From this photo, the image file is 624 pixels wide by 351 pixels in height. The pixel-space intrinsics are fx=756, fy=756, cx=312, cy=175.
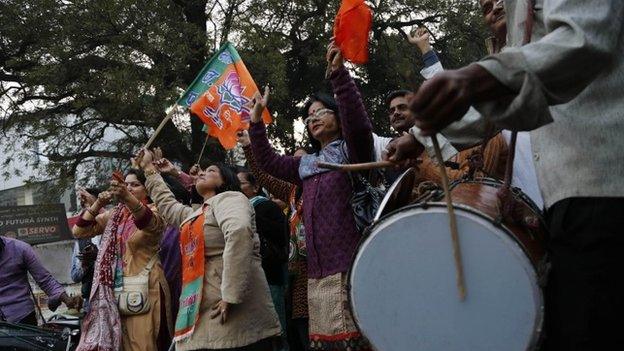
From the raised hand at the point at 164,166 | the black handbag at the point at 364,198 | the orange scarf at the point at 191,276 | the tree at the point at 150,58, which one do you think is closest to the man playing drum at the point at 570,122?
the black handbag at the point at 364,198

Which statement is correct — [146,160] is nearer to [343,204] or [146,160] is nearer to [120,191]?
[120,191]

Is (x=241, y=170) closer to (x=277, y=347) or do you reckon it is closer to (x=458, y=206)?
(x=277, y=347)

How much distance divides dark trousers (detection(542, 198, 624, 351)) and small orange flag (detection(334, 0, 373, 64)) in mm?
2210

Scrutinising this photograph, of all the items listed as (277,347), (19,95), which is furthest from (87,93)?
(277,347)

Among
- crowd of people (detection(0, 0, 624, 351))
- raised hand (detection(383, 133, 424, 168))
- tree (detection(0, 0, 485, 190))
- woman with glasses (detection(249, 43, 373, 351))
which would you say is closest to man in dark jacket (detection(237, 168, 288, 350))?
crowd of people (detection(0, 0, 624, 351))

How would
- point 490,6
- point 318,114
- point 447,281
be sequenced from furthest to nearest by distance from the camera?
1. point 318,114
2. point 490,6
3. point 447,281

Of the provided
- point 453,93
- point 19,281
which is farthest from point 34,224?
point 453,93

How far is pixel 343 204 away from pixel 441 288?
191 cm

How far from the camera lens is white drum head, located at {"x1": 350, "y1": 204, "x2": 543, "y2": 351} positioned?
1821 mm

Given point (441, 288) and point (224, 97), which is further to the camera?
point (224, 97)

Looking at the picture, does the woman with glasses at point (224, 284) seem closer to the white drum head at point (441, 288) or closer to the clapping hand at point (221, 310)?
the clapping hand at point (221, 310)

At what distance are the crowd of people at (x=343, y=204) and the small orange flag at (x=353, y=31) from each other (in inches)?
7.4

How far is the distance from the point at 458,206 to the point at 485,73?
45 centimetres

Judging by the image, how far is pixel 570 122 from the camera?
1.76 metres
